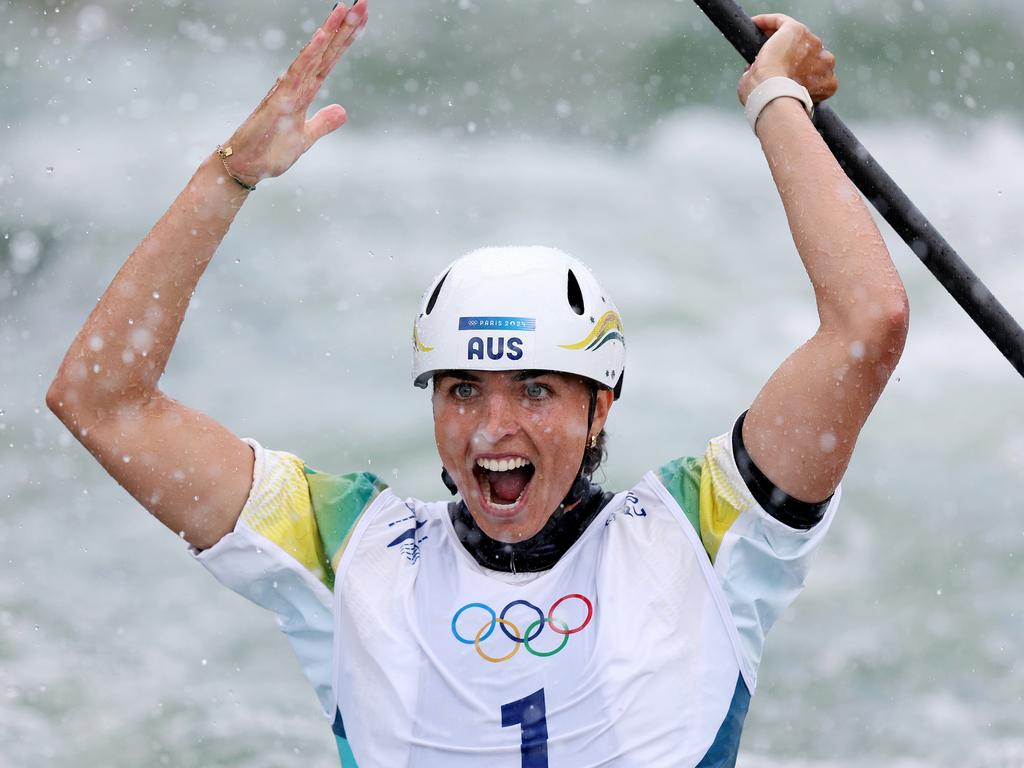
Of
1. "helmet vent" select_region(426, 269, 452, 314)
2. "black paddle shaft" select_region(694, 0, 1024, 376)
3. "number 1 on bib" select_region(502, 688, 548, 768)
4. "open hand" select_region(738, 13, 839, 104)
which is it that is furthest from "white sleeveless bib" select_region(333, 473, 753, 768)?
"open hand" select_region(738, 13, 839, 104)

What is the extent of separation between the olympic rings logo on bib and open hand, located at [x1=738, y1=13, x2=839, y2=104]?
135 cm

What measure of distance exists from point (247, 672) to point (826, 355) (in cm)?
726

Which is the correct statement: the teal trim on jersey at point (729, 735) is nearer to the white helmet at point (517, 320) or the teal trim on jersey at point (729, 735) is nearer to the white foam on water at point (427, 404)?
the white helmet at point (517, 320)

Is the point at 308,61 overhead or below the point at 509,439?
overhead

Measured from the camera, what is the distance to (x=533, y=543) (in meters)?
3.67

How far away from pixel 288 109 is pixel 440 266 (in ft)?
35.4

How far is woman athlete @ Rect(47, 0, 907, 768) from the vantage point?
11.0ft

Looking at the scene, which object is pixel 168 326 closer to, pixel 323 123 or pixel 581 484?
pixel 323 123

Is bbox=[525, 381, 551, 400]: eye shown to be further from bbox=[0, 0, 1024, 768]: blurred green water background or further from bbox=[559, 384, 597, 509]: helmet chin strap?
bbox=[0, 0, 1024, 768]: blurred green water background

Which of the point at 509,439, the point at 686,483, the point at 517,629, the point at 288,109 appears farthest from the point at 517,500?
the point at 288,109

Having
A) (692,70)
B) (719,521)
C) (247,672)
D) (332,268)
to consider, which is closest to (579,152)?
(692,70)

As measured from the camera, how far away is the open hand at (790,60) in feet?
11.7

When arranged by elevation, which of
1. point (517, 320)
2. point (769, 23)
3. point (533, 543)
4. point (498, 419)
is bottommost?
point (533, 543)

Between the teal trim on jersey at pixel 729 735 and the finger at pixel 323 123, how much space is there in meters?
1.67
